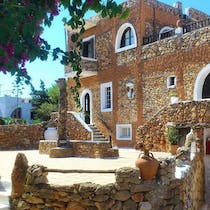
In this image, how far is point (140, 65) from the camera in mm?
18766

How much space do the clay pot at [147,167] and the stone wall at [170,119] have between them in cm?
824

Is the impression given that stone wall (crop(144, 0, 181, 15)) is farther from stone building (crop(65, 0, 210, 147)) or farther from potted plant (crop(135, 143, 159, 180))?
potted plant (crop(135, 143, 159, 180))

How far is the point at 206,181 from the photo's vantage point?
1317 centimetres

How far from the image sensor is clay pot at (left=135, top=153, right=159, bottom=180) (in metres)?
6.39

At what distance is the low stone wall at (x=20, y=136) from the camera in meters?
21.0

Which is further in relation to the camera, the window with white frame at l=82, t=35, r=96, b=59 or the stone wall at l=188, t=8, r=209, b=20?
the window with white frame at l=82, t=35, r=96, b=59

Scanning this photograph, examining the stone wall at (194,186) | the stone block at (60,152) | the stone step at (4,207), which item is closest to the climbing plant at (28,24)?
the stone step at (4,207)

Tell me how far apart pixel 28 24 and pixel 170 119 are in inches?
532

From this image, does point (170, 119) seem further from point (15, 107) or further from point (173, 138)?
point (15, 107)

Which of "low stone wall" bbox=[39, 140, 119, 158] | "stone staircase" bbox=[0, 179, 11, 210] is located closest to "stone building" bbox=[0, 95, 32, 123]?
"low stone wall" bbox=[39, 140, 119, 158]

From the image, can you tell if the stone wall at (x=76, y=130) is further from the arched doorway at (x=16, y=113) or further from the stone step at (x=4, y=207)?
the arched doorway at (x=16, y=113)

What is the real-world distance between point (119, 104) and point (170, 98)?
385 centimetres

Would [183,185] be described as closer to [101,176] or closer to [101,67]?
[101,176]

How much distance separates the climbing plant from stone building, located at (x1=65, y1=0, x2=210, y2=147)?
1419 cm
